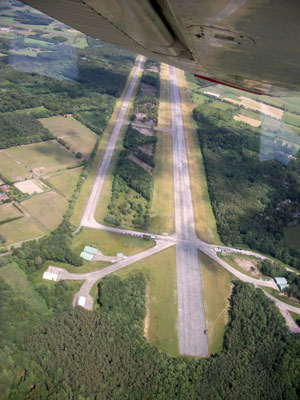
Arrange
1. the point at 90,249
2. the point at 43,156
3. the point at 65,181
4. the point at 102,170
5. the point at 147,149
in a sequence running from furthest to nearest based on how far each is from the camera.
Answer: the point at 147,149 < the point at 43,156 < the point at 102,170 < the point at 65,181 < the point at 90,249

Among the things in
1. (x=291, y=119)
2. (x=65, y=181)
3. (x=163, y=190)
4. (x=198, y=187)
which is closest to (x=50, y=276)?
(x=65, y=181)

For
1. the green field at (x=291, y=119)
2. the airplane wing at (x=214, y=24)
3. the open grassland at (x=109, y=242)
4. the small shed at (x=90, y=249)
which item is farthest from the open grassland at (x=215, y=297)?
the green field at (x=291, y=119)

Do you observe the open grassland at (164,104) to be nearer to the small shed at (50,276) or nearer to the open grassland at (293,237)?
the open grassland at (293,237)

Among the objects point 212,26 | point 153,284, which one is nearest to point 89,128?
point 153,284

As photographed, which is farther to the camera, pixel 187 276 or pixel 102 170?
pixel 102 170

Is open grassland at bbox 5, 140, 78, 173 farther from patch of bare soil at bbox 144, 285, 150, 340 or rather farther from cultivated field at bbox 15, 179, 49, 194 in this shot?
patch of bare soil at bbox 144, 285, 150, 340

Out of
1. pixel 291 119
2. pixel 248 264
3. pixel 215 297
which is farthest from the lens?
pixel 291 119

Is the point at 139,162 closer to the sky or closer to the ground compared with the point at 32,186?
closer to the sky

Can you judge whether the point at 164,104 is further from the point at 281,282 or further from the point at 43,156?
the point at 281,282
